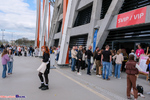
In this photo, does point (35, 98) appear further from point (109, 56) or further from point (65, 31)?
point (65, 31)

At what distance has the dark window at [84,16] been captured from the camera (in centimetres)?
1680

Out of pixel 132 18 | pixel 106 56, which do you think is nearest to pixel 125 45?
pixel 132 18

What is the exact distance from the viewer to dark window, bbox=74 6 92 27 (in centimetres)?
1680

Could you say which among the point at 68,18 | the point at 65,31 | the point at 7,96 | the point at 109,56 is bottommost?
the point at 7,96

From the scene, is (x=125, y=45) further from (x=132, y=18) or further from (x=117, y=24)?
(x=132, y=18)

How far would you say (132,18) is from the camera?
352 inches

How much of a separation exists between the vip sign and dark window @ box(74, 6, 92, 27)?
22.9 feet

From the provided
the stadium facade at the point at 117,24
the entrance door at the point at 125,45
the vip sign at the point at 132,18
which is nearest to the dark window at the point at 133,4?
the stadium facade at the point at 117,24

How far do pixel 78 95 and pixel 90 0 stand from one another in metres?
12.8

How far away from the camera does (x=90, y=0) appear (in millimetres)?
15031

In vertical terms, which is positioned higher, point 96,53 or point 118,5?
point 118,5

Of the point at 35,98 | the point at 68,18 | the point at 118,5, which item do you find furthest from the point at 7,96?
the point at 118,5

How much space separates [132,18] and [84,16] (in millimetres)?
9972

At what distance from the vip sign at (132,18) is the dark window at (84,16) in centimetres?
698
